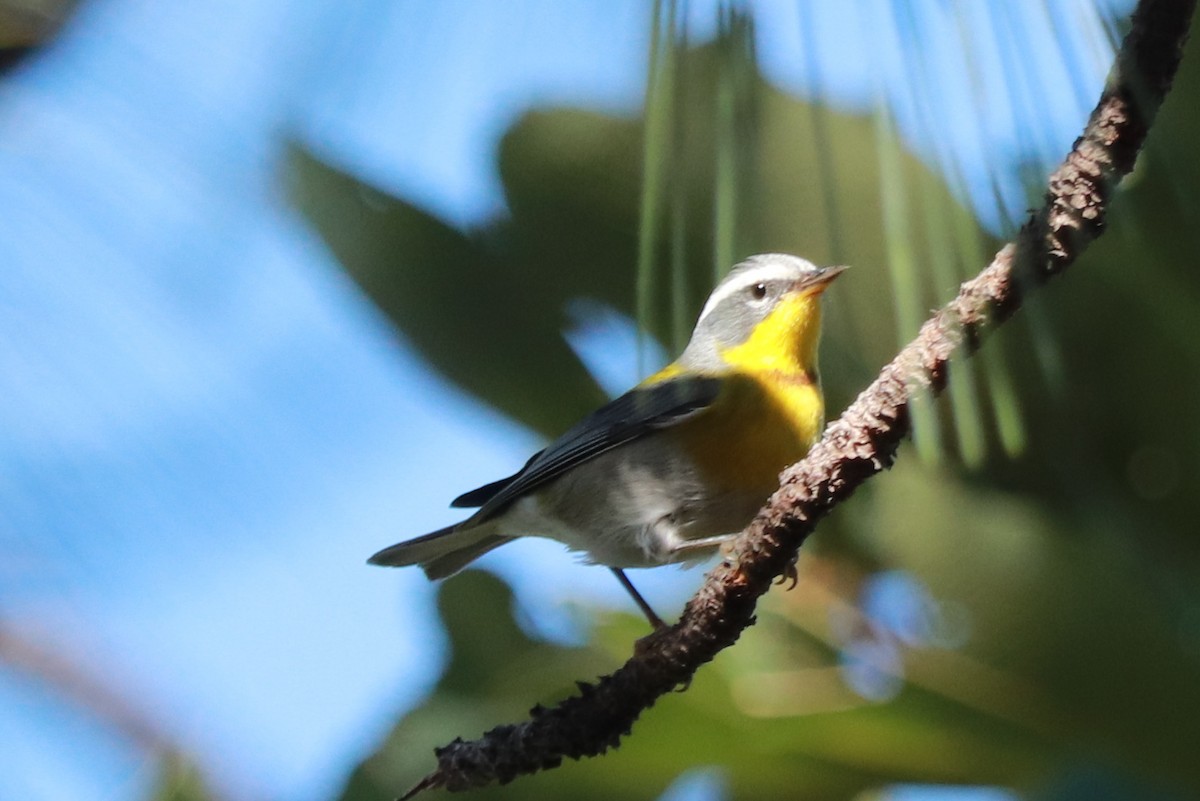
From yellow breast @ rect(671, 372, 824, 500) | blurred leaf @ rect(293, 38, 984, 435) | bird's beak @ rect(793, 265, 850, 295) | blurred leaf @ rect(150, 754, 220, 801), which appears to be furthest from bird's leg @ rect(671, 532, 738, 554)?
blurred leaf @ rect(150, 754, 220, 801)

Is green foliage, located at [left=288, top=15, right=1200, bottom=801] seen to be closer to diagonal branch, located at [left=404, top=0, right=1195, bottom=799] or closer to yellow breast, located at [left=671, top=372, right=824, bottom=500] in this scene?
yellow breast, located at [left=671, top=372, right=824, bottom=500]

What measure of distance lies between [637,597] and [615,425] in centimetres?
57

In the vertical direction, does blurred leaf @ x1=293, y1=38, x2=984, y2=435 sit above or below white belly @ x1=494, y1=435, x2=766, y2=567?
above

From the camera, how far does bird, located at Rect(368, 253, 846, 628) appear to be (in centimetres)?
341

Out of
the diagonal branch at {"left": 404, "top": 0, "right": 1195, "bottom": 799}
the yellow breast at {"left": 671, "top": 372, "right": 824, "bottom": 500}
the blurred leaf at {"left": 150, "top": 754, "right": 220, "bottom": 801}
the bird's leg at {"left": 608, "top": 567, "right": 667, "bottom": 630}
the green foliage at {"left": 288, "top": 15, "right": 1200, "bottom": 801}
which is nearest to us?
the diagonal branch at {"left": 404, "top": 0, "right": 1195, "bottom": 799}

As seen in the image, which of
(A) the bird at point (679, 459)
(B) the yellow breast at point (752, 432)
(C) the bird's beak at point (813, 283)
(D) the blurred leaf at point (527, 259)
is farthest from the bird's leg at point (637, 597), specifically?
(C) the bird's beak at point (813, 283)

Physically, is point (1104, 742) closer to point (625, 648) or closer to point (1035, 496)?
point (1035, 496)

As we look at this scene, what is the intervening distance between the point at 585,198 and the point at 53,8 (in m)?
2.50

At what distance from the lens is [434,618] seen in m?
3.77

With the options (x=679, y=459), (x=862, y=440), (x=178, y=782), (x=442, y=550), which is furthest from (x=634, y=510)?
(x=862, y=440)

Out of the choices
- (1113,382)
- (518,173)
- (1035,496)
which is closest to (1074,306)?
(1113,382)

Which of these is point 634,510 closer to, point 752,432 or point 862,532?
point 752,432

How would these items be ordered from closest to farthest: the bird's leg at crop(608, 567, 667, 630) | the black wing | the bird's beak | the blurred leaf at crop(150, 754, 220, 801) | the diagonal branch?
the diagonal branch < the blurred leaf at crop(150, 754, 220, 801) < the bird's leg at crop(608, 567, 667, 630) < the black wing < the bird's beak

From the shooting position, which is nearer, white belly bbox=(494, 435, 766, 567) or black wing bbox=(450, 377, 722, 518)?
white belly bbox=(494, 435, 766, 567)
